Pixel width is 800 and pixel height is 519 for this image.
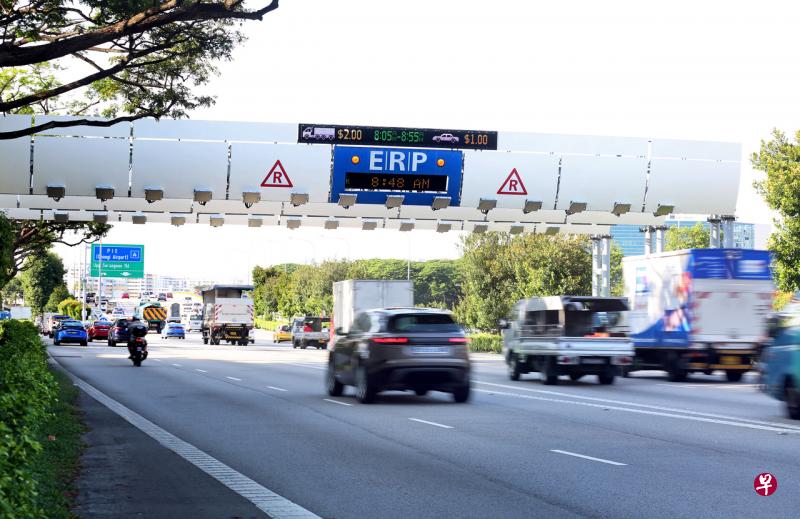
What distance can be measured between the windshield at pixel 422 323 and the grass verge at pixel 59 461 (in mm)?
6114

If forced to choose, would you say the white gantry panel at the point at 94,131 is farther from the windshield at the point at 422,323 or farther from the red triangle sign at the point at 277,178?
the windshield at the point at 422,323

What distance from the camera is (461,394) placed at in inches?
890

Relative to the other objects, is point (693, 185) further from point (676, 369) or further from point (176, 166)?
point (176, 166)

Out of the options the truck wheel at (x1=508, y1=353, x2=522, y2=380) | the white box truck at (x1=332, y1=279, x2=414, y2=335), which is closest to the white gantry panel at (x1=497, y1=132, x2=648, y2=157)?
the truck wheel at (x1=508, y1=353, x2=522, y2=380)

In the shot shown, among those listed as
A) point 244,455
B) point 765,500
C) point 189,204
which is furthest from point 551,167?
point 765,500

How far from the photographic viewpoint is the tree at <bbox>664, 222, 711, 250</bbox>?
142 meters

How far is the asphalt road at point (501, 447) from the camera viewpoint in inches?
403

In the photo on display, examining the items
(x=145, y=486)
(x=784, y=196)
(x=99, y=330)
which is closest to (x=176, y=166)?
(x=145, y=486)

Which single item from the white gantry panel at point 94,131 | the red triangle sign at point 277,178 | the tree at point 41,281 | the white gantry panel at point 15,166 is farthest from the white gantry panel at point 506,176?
the tree at point 41,281

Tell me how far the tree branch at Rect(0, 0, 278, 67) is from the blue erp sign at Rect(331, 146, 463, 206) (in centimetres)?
1964

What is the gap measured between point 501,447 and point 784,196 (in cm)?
4710

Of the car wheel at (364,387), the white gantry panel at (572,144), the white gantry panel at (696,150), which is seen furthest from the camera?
the white gantry panel at (696,150)

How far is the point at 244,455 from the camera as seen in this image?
1388 centimetres

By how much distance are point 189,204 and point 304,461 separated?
25531 mm
